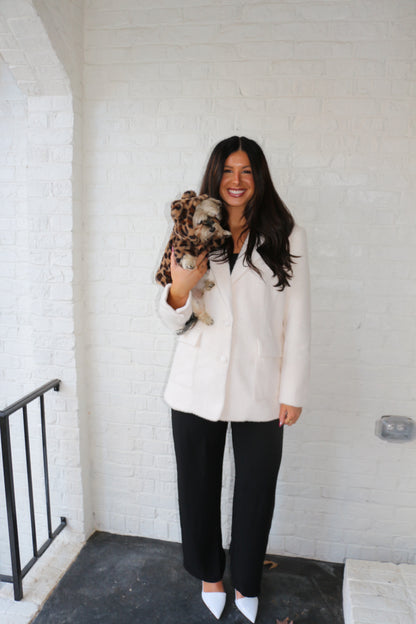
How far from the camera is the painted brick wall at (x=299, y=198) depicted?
1805mm

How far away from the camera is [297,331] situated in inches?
59.7

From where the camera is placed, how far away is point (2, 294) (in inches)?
85.2

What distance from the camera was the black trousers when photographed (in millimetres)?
1601

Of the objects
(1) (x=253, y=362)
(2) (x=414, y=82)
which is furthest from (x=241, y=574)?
(2) (x=414, y=82)

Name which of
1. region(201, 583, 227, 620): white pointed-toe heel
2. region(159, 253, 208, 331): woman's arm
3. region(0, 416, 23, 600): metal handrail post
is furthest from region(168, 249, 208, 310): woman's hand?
region(201, 583, 227, 620): white pointed-toe heel

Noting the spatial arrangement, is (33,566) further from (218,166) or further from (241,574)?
(218,166)

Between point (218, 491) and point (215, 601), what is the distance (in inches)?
18.8

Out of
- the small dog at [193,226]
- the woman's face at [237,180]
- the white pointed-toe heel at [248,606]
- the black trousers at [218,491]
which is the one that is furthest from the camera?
the white pointed-toe heel at [248,606]

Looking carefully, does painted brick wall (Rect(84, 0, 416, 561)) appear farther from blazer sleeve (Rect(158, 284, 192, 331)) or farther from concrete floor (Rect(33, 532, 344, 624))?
blazer sleeve (Rect(158, 284, 192, 331))

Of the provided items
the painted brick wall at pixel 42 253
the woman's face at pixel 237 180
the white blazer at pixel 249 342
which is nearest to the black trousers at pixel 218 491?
the white blazer at pixel 249 342

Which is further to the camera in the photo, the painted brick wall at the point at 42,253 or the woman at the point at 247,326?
the painted brick wall at the point at 42,253

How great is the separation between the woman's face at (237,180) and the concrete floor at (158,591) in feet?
5.67

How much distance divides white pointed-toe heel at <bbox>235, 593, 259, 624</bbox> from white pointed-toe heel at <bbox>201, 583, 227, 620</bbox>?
7cm

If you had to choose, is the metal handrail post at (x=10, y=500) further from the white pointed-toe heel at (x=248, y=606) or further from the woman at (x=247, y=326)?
the white pointed-toe heel at (x=248, y=606)
